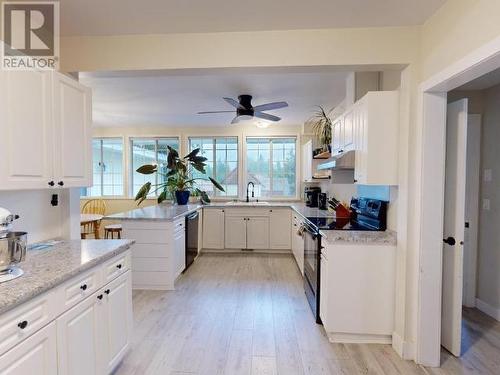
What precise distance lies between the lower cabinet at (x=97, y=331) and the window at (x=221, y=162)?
12.9 feet

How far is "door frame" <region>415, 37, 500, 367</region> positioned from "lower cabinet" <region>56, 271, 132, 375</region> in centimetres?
216

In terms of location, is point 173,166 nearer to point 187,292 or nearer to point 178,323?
point 187,292

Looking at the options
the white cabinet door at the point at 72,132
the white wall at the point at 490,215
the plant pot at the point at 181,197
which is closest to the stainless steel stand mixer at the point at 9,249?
the white cabinet door at the point at 72,132

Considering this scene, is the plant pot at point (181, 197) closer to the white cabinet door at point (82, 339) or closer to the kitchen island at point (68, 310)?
the kitchen island at point (68, 310)

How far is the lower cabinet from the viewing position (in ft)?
4.76

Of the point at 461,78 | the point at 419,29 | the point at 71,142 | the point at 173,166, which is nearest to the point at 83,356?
the point at 71,142

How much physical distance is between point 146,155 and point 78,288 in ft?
16.1

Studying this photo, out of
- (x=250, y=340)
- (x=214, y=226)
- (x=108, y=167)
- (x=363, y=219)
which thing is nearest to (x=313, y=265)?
(x=363, y=219)

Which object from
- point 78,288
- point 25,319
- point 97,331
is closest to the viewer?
point 25,319

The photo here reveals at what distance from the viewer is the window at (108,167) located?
6.12 m

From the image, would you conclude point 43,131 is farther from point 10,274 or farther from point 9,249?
point 10,274

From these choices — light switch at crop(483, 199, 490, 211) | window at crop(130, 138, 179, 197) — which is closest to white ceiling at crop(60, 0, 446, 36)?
light switch at crop(483, 199, 490, 211)

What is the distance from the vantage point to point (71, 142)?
6.61 feet

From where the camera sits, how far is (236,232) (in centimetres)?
517
